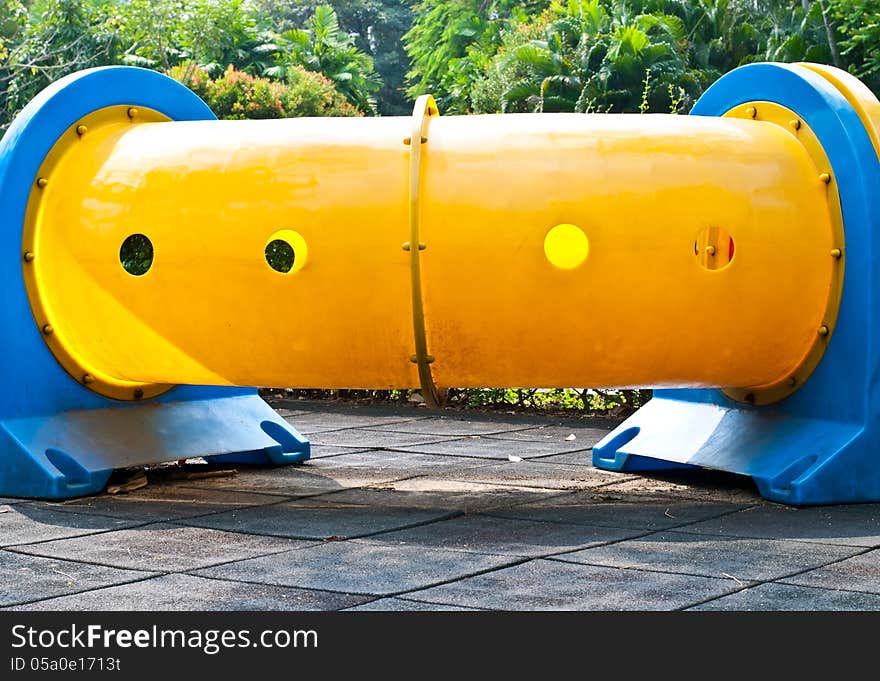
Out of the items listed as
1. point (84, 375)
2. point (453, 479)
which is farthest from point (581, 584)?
point (84, 375)

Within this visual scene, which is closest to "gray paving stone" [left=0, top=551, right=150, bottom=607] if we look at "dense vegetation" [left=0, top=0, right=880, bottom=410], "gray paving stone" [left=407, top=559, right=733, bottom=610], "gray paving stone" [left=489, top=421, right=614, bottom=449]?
"gray paving stone" [left=407, top=559, right=733, bottom=610]

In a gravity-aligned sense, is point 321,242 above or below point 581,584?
above

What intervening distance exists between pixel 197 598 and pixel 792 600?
1.65 m

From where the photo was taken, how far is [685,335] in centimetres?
503

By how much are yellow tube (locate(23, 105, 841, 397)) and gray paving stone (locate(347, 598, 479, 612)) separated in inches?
63.0

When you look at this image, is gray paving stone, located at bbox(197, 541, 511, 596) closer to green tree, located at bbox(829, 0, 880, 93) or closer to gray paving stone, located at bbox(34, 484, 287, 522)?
gray paving stone, located at bbox(34, 484, 287, 522)

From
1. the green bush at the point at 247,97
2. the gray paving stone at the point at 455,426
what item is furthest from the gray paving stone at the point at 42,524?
the green bush at the point at 247,97

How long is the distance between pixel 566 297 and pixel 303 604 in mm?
1837

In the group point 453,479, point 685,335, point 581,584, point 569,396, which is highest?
point 685,335

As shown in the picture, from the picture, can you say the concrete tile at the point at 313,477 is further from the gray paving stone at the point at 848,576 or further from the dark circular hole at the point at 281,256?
the gray paving stone at the point at 848,576

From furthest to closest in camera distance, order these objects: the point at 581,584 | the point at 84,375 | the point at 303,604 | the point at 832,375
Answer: the point at 84,375
the point at 832,375
the point at 581,584
the point at 303,604

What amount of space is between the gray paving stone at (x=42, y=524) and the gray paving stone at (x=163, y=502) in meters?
0.07

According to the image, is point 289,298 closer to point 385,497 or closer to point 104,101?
point 385,497

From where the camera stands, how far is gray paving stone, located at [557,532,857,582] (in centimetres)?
400
